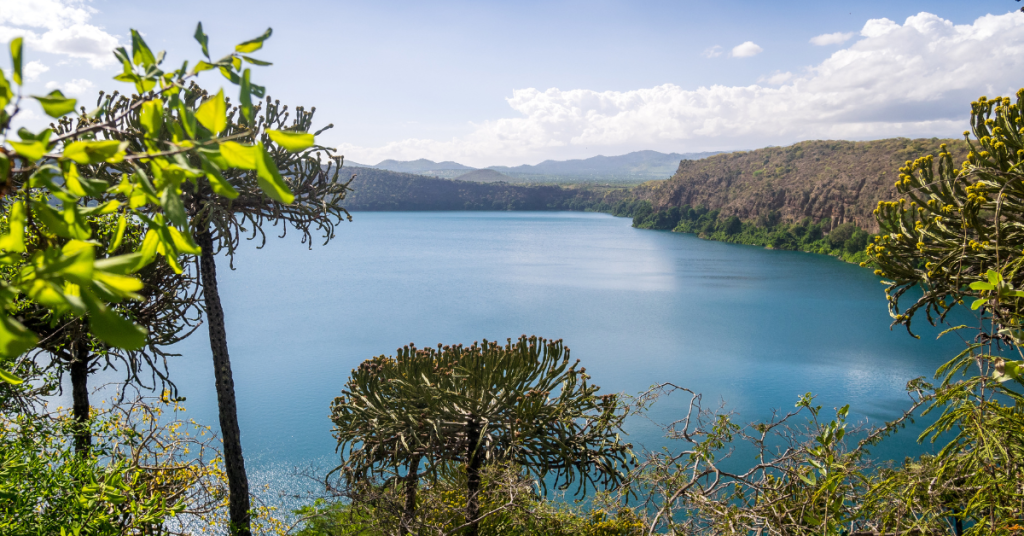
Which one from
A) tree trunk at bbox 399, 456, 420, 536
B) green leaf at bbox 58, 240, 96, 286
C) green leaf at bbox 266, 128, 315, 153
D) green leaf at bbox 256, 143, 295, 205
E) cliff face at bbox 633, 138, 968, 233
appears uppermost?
cliff face at bbox 633, 138, 968, 233

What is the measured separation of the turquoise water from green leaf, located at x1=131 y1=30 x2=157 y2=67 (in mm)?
8797

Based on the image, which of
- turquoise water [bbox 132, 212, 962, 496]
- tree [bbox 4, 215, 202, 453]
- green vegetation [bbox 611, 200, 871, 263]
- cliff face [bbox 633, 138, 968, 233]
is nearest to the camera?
tree [bbox 4, 215, 202, 453]

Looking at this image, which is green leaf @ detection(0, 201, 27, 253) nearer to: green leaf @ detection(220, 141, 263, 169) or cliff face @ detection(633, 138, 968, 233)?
green leaf @ detection(220, 141, 263, 169)

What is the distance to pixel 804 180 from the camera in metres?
52.3

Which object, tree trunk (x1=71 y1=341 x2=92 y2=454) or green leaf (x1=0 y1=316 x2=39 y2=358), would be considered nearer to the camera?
green leaf (x1=0 y1=316 x2=39 y2=358)

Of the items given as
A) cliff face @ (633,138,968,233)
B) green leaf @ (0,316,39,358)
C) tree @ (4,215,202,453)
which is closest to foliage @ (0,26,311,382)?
green leaf @ (0,316,39,358)

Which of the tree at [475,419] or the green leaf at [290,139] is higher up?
the green leaf at [290,139]

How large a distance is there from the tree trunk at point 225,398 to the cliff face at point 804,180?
37.6 meters

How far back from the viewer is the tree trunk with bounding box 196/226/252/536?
593cm

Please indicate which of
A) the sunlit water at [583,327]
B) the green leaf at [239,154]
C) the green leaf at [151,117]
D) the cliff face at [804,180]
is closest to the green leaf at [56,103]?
the green leaf at [151,117]

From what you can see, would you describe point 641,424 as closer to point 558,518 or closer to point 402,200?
point 558,518

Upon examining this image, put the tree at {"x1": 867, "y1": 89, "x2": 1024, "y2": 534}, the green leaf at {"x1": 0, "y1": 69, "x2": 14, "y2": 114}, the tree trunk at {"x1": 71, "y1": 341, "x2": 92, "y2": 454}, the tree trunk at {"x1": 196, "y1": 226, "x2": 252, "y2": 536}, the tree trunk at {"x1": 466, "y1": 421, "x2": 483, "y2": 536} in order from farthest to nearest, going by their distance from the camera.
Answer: the tree trunk at {"x1": 196, "y1": 226, "x2": 252, "y2": 536} < the tree trunk at {"x1": 466, "y1": 421, "x2": 483, "y2": 536} < the tree trunk at {"x1": 71, "y1": 341, "x2": 92, "y2": 454} < the tree at {"x1": 867, "y1": 89, "x2": 1024, "y2": 534} < the green leaf at {"x1": 0, "y1": 69, "x2": 14, "y2": 114}

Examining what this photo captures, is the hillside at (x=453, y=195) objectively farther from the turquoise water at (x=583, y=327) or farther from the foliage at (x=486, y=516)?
the foliage at (x=486, y=516)

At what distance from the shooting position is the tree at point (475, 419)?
6.04m
